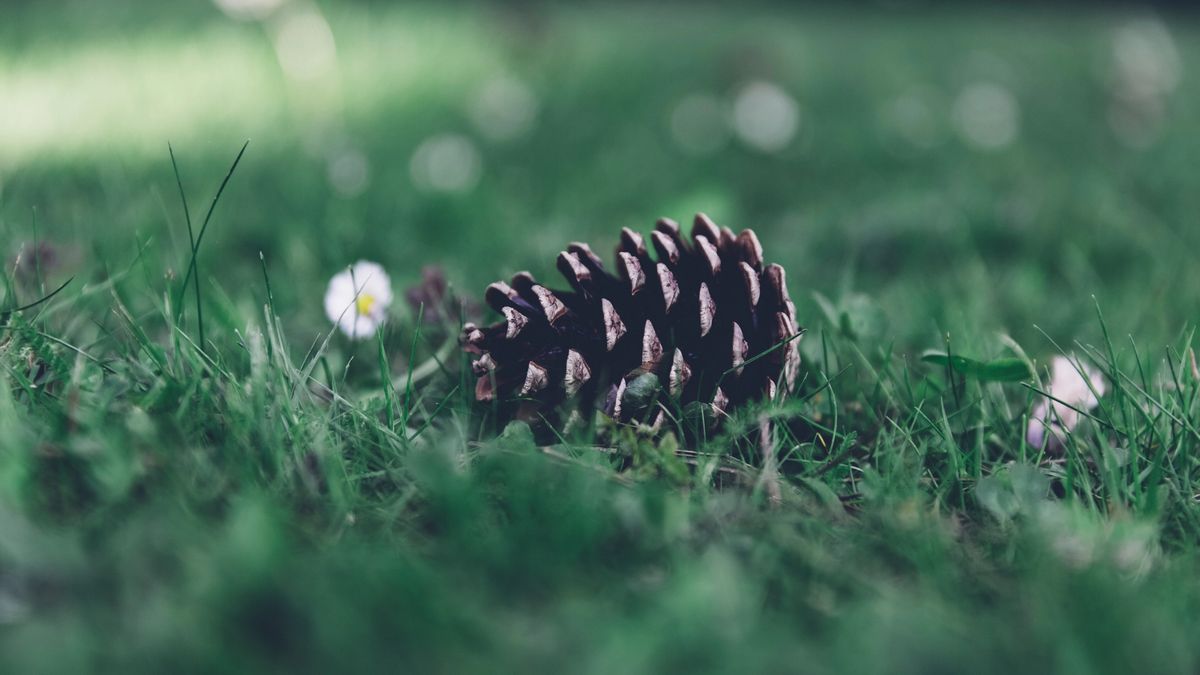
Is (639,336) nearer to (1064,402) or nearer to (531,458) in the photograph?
(531,458)

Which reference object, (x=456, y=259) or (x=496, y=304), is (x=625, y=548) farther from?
(x=456, y=259)

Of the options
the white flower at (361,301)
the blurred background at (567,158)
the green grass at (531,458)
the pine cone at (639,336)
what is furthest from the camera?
the blurred background at (567,158)

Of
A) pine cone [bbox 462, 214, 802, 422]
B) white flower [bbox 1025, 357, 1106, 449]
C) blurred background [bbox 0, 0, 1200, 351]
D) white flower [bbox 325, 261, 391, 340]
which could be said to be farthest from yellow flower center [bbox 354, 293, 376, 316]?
white flower [bbox 1025, 357, 1106, 449]

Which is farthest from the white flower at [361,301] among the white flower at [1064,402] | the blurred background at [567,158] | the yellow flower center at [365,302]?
the white flower at [1064,402]

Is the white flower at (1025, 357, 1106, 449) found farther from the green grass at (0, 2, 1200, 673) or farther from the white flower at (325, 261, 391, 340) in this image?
the white flower at (325, 261, 391, 340)

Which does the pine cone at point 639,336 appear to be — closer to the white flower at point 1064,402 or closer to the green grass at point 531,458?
the green grass at point 531,458

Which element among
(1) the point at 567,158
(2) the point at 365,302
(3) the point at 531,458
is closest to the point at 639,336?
(3) the point at 531,458

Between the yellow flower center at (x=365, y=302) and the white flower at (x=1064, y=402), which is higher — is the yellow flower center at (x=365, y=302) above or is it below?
above
